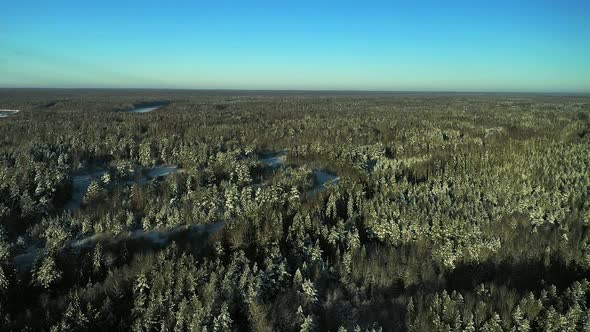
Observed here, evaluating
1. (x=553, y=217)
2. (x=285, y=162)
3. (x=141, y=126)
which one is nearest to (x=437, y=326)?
(x=553, y=217)

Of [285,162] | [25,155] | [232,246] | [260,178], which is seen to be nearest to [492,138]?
[285,162]

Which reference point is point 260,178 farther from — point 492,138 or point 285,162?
point 492,138

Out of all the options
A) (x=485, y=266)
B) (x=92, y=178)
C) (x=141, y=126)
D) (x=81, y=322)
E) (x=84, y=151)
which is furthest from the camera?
(x=141, y=126)

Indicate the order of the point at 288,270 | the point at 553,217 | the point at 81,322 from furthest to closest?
the point at 553,217 < the point at 288,270 < the point at 81,322

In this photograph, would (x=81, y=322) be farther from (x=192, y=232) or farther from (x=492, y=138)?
(x=492, y=138)

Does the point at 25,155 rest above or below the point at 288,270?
above

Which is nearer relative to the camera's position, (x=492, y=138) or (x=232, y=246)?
(x=232, y=246)
